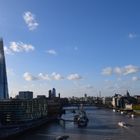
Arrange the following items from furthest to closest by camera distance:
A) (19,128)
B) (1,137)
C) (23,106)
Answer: (23,106) → (19,128) → (1,137)

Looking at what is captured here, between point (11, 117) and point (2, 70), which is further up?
point (2, 70)

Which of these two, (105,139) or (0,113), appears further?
(0,113)

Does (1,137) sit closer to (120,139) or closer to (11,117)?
(120,139)

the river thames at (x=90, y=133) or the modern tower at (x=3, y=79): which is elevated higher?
the modern tower at (x=3, y=79)

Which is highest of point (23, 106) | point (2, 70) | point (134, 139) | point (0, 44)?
point (0, 44)

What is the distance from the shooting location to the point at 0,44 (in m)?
160

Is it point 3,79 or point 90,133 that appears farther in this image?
point 3,79

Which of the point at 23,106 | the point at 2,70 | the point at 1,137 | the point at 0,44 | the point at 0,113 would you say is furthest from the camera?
the point at 0,44

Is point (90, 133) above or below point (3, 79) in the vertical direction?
below

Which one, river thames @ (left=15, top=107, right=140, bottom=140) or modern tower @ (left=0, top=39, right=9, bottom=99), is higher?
modern tower @ (left=0, top=39, right=9, bottom=99)

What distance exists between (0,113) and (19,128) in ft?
54.4

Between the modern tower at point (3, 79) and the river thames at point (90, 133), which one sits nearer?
the river thames at point (90, 133)

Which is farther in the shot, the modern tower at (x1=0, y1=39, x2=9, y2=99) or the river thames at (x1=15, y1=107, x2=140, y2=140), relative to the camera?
the modern tower at (x1=0, y1=39, x2=9, y2=99)

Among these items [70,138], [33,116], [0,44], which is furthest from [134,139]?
[0,44]
